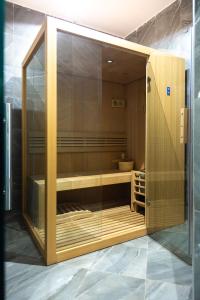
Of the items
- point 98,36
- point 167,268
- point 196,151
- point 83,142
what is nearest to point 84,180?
point 83,142

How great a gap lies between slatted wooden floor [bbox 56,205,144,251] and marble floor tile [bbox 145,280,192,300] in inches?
24.6

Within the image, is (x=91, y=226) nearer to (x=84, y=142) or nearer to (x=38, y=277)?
(x=38, y=277)

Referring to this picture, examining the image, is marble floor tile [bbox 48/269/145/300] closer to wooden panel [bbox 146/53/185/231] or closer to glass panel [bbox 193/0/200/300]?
glass panel [bbox 193/0/200/300]

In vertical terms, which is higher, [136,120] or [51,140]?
[136,120]

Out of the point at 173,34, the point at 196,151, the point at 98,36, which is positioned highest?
the point at 173,34

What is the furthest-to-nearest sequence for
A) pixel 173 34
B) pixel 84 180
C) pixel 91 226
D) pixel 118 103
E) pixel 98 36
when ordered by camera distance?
1. pixel 118 103
2. pixel 173 34
3. pixel 84 180
4. pixel 91 226
5. pixel 98 36

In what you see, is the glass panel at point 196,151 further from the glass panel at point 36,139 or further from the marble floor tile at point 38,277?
the glass panel at point 36,139

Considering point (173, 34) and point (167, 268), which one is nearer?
point (167, 268)

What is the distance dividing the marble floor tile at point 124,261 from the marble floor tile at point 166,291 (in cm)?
11

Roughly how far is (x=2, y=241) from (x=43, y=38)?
5.36 ft

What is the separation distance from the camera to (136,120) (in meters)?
3.30

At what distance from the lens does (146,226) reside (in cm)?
219

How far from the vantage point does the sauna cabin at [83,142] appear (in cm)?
163

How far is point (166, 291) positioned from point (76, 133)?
71.0 inches
